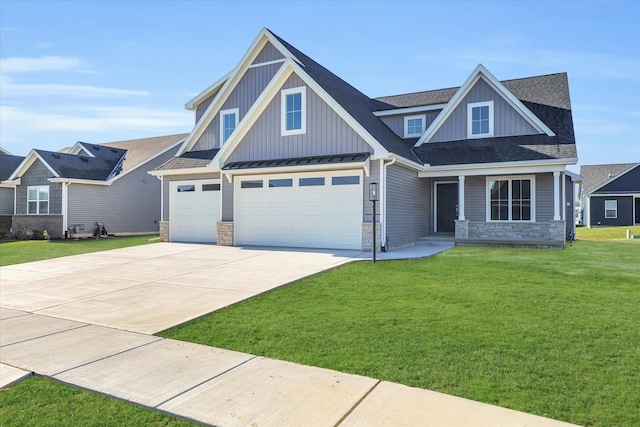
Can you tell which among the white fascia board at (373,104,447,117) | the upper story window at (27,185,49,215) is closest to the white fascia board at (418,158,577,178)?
the white fascia board at (373,104,447,117)

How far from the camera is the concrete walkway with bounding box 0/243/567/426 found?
3.28 meters

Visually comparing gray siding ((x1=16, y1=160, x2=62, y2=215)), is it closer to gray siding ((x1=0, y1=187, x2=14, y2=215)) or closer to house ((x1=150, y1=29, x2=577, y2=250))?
gray siding ((x1=0, y1=187, x2=14, y2=215))

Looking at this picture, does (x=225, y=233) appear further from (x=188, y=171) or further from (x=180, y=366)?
(x=180, y=366)

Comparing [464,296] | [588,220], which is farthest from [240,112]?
[588,220]

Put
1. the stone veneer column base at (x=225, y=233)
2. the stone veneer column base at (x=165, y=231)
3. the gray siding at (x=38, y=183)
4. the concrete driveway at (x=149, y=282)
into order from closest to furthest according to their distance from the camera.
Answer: the concrete driveway at (x=149, y=282)
the stone veneer column base at (x=225, y=233)
the stone veneer column base at (x=165, y=231)
the gray siding at (x=38, y=183)

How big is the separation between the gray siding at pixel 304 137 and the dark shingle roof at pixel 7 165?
19.3 m

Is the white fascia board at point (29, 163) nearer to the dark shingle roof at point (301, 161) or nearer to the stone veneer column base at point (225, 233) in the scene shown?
the stone veneer column base at point (225, 233)

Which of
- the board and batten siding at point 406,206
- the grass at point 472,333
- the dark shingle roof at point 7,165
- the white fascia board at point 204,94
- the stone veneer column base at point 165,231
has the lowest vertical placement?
the grass at point 472,333

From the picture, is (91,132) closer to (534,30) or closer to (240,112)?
(240,112)

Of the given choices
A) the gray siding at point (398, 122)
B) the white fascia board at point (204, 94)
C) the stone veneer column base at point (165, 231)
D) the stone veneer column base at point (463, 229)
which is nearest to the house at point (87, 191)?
the white fascia board at point (204, 94)

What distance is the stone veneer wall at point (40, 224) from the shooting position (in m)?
22.2

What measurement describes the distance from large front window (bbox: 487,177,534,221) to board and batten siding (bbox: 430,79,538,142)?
185 cm

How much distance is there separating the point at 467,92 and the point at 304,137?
22.8ft

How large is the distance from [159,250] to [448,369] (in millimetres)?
12798
